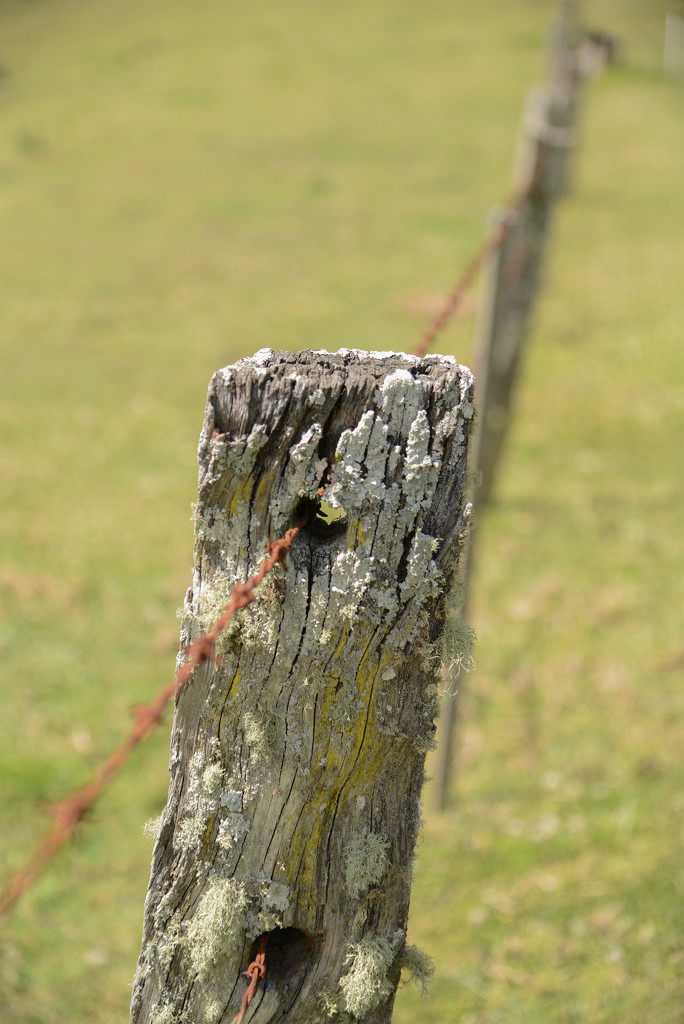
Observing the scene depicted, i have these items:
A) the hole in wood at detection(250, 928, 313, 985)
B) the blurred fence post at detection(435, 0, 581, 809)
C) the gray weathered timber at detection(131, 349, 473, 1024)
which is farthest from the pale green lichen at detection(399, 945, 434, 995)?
the blurred fence post at detection(435, 0, 581, 809)

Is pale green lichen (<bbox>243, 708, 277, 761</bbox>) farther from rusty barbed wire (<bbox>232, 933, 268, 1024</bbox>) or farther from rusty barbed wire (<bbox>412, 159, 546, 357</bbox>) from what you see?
rusty barbed wire (<bbox>412, 159, 546, 357</bbox>)

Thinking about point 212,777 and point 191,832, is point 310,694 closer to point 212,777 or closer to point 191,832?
point 212,777

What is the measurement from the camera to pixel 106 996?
4562mm

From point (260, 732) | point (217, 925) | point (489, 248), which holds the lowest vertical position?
point (217, 925)

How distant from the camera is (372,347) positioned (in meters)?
11.9

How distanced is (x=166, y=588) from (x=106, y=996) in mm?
4030

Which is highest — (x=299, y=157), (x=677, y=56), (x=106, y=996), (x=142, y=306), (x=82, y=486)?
(x=677, y=56)

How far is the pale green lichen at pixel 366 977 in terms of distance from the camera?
7.06 ft

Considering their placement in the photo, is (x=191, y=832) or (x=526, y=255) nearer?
(x=191, y=832)

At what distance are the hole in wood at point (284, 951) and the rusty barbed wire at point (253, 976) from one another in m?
0.02

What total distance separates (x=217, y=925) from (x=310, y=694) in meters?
0.64

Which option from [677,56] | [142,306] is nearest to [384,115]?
[677,56]

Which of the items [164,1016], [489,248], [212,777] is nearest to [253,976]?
[164,1016]

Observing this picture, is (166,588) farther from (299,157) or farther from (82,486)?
(299,157)
